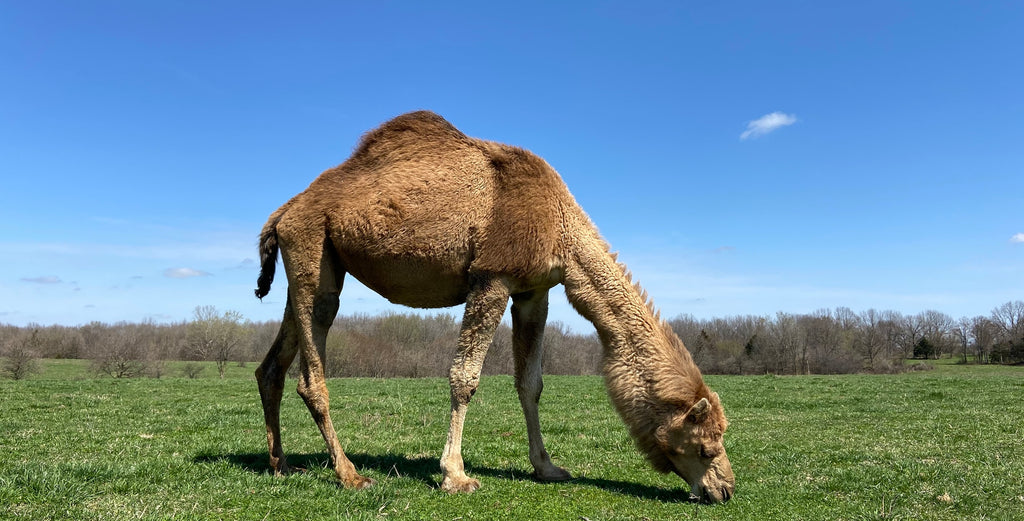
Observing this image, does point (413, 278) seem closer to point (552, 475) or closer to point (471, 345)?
point (471, 345)

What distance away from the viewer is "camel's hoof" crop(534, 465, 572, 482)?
21.1 ft

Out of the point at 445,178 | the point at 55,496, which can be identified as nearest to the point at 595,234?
the point at 445,178

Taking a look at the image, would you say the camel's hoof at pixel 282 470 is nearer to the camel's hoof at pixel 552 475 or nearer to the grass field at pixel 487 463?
the grass field at pixel 487 463

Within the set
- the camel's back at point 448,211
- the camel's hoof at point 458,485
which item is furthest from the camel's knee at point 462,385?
the camel's back at point 448,211

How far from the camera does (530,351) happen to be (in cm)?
672

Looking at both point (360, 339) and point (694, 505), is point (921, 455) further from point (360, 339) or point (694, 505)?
point (360, 339)

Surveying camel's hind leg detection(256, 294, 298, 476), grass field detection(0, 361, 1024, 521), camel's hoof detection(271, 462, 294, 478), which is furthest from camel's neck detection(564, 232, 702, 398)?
camel's hoof detection(271, 462, 294, 478)

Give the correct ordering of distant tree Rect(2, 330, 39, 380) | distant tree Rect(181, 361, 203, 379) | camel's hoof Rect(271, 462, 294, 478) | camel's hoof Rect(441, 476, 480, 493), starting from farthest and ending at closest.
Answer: distant tree Rect(181, 361, 203, 379), distant tree Rect(2, 330, 39, 380), camel's hoof Rect(271, 462, 294, 478), camel's hoof Rect(441, 476, 480, 493)

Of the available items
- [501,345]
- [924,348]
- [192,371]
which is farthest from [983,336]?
[192,371]

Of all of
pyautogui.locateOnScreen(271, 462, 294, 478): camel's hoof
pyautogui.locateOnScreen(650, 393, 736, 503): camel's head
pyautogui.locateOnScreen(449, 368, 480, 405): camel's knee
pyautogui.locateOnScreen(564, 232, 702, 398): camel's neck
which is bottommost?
pyautogui.locateOnScreen(271, 462, 294, 478): camel's hoof

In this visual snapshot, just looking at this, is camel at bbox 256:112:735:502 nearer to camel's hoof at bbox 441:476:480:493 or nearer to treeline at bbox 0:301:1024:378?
camel's hoof at bbox 441:476:480:493

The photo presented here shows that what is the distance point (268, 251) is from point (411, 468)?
307 centimetres

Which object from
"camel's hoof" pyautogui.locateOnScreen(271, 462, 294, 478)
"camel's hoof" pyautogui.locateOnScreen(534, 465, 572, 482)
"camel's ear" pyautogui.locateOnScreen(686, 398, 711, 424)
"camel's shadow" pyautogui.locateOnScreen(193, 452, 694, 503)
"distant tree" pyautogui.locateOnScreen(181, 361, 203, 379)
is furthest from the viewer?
"distant tree" pyautogui.locateOnScreen(181, 361, 203, 379)

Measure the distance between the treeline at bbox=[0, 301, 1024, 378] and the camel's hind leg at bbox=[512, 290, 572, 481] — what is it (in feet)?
88.1
